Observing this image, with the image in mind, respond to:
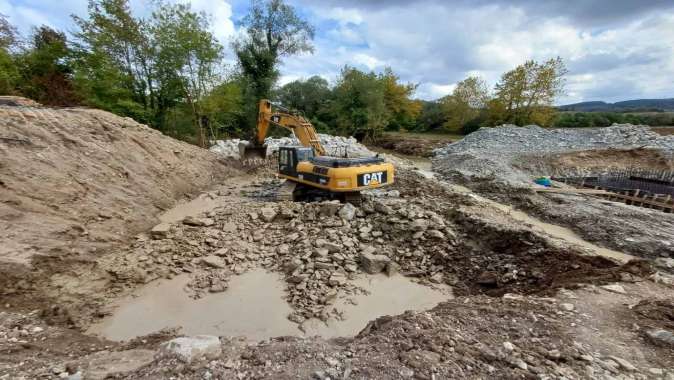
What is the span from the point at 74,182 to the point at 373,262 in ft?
19.6

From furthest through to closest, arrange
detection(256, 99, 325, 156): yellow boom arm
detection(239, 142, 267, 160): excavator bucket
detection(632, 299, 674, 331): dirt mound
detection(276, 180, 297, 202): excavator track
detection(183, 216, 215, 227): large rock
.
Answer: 1. detection(239, 142, 267, 160): excavator bucket
2. detection(256, 99, 325, 156): yellow boom arm
3. detection(276, 180, 297, 202): excavator track
4. detection(183, 216, 215, 227): large rock
5. detection(632, 299, 674, 331): dirt mound

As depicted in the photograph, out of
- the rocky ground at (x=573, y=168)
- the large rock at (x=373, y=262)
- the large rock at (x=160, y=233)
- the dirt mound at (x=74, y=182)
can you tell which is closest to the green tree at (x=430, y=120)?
the rocky ground at (x=573, y=168)

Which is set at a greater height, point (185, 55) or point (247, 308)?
point (185, 55)

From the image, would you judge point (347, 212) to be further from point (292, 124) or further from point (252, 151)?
point (252, 151)

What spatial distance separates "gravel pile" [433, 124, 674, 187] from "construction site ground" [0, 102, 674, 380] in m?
5.08

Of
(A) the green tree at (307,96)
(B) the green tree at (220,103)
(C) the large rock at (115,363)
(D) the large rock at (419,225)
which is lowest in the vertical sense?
(C) the large rock at (115,363)

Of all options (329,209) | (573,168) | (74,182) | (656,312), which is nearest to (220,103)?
(74,182)

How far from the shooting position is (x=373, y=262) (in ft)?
16.3

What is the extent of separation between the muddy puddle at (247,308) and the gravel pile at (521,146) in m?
8.71

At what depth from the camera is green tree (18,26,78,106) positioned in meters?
11.8

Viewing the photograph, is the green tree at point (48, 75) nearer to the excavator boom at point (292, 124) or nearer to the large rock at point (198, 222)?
the excavator boom at point (292, 124)

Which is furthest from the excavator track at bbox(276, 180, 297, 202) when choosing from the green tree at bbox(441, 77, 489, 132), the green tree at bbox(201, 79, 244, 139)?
the green tree at bbox(441, 77, 489, 132)

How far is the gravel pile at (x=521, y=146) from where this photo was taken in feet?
44.2

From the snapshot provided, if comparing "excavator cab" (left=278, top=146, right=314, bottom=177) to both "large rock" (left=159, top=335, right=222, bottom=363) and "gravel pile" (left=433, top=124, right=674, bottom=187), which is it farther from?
"gravel pile" (left=433, top=124, right=674, bottom=187)
